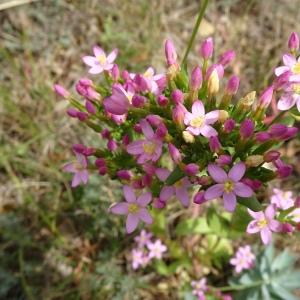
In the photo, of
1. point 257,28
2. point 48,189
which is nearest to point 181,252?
point 48,189

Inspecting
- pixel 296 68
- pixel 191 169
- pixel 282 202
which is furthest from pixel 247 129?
pixel 282 202

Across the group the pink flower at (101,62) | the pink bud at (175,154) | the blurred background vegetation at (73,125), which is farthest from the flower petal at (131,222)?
the blurred background vegetation at (73,125)

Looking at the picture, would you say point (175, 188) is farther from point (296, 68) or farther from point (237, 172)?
point (296, 68)

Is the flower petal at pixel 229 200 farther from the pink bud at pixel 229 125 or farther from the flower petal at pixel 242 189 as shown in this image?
the pink bud at pixel 229 125

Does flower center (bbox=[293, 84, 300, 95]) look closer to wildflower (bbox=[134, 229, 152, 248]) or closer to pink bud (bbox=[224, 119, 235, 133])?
pink bud (bbox=[224, 119, 235, 133])

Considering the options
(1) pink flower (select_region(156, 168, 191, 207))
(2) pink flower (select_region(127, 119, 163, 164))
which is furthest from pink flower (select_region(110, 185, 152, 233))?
(2) pink flower (select_region(127, 119, 163, 164))

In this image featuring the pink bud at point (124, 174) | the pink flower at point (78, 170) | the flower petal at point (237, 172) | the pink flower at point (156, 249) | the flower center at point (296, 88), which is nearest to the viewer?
the flower petal at point (237, 172)
